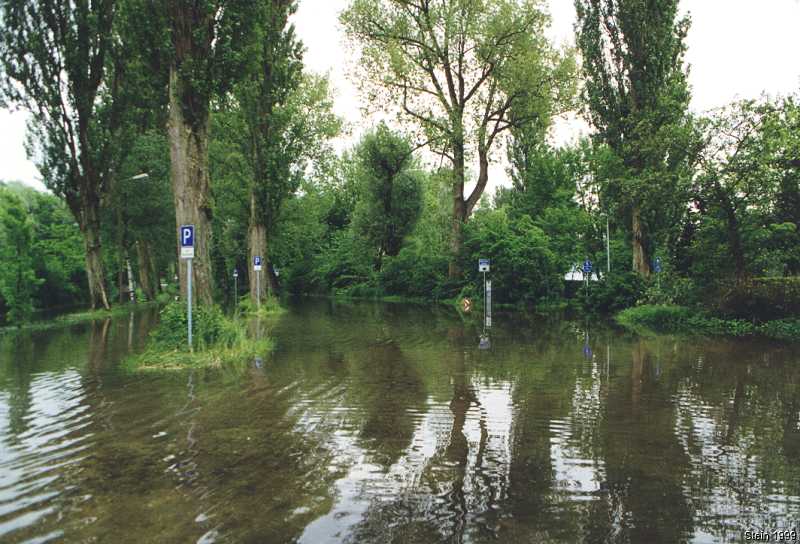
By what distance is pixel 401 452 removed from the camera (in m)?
6.47

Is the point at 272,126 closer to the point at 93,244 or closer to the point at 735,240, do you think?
the point at 93,244

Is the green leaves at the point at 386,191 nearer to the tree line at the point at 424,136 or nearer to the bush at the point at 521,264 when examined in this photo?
the tree line at the point at 424,136

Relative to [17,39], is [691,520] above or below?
below

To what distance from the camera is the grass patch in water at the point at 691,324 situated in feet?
64.2

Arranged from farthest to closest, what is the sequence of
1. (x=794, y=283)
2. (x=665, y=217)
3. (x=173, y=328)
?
(x=665, y=217)
(x=794, y=283)
(x=173, y=328)

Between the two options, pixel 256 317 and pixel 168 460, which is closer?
pixel 168 460

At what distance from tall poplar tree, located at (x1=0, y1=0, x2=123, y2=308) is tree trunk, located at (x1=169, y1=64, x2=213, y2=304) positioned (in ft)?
47.6

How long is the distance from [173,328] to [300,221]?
1376 inches

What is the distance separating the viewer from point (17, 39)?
26000 millimetres

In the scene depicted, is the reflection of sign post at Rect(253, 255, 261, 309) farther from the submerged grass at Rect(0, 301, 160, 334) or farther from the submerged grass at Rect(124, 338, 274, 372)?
the submerged grass at Rect(124, 338, 274, 372)

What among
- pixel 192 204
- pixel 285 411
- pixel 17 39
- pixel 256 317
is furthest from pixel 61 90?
pixel 285 411

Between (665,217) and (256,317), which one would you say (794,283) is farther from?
(256,317)

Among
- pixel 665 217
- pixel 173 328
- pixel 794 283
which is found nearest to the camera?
pixel 173 328

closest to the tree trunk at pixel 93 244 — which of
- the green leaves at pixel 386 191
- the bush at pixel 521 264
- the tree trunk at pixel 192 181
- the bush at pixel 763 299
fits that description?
the tree trunk at pixel 192 181
